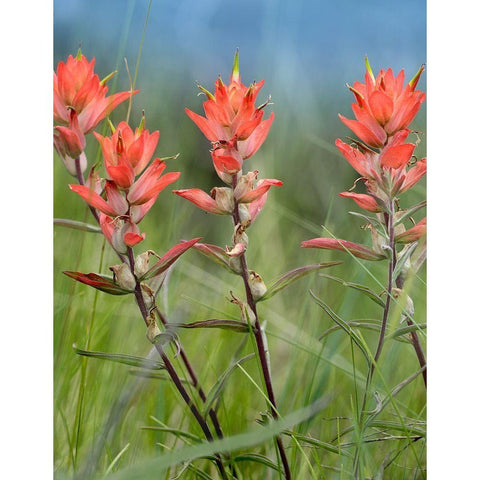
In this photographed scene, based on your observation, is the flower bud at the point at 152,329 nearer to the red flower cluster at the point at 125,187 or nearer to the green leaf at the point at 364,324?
the red flower cluster at the point at 125,187

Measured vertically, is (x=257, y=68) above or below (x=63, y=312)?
above

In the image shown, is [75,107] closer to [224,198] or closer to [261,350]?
[224,198]

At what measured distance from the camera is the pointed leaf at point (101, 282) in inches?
48.8

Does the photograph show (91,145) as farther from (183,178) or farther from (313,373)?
(313,373)

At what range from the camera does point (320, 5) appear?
132 centimetres

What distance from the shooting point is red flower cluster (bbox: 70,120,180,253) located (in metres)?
1.23

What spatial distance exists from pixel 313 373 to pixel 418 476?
0.22 meters

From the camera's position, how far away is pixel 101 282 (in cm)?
125

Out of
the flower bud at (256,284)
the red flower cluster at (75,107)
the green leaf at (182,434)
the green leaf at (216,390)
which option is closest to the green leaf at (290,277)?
the flower bud at (256,284)

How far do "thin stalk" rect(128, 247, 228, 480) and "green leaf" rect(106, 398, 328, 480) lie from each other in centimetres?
2

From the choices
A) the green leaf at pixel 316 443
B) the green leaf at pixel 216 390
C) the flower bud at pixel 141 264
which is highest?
the flower bud at pixel 141 264

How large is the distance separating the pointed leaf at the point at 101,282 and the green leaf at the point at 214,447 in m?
0.25

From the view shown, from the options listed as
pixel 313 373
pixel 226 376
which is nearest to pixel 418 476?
pixel 313 373

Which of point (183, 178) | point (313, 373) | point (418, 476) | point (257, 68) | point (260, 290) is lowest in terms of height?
point (418, 476)
